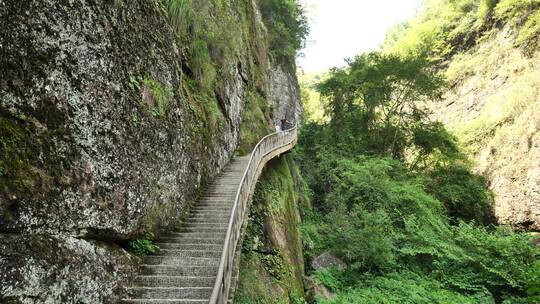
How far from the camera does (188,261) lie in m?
6.66

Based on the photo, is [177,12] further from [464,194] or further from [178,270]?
[464,194]

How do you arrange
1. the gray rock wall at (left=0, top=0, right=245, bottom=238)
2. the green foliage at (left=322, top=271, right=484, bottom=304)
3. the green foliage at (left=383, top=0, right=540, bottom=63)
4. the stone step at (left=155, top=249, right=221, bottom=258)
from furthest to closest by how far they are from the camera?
the green foliage at (left=383, top=0, right=540, bottom=63) < the green foliage at (left=322, top=271, right=484, bottom=304) < the stone step at (left=155, top=249, right=221, bottom=258) < the gray rock wall at (left=0, top=0, right=245, bottom=238)

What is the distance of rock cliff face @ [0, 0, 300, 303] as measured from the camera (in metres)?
4.12

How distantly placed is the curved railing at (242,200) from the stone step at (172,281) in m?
0.42

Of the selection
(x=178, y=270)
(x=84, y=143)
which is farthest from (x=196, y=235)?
(x=84, y=143)

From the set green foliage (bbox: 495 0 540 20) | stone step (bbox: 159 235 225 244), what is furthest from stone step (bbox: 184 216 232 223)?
green foliage (bbox: 495 0 540 20)

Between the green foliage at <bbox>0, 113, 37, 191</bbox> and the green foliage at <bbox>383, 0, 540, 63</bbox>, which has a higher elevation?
the green foliage at <bbox>383, 0, 540, 63</bbox>

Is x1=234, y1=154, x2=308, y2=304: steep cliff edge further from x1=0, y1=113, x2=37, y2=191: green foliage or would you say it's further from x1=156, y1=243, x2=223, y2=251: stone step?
x1=0, y1=113, x2=37, y2=191: green foliage

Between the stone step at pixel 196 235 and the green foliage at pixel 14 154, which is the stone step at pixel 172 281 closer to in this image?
the stone step at pixel 196 235

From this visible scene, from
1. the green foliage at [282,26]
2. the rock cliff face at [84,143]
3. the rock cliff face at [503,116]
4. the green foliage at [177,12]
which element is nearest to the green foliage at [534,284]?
the rock cliff face at [503,116]

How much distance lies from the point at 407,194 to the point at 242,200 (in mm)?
11153

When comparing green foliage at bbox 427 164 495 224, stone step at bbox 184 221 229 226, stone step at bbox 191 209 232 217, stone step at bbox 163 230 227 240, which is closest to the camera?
stone step at bbox 163 230 227 240

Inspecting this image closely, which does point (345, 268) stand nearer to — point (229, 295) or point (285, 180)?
point (285, 180)

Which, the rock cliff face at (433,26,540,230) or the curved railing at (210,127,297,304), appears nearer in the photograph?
the curved railing at (210,127,297,304)
